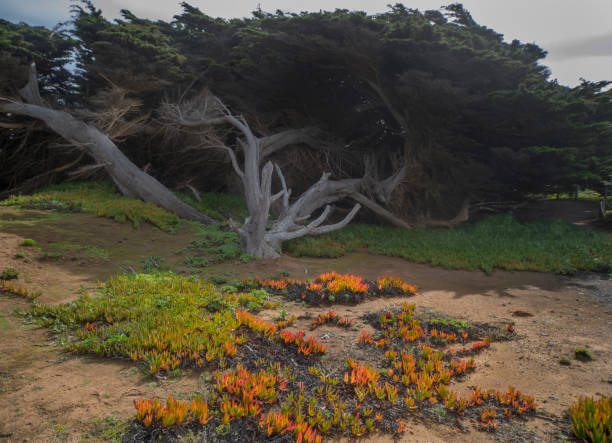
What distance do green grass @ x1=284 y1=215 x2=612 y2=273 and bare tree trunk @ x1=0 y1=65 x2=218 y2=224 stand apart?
5.14 metres

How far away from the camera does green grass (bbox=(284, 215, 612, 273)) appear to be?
999cm

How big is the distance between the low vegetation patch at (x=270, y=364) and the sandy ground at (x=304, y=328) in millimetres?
199

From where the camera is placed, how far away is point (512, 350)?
494 cm

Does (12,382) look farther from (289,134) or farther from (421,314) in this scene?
(289,134)

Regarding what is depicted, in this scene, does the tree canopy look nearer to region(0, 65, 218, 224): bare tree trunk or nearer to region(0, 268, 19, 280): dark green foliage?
region(0, 65, 218, 224): bare tree trunk

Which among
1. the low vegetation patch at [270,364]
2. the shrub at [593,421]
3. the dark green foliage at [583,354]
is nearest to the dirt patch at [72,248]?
the low vegetation patch at [270,364]

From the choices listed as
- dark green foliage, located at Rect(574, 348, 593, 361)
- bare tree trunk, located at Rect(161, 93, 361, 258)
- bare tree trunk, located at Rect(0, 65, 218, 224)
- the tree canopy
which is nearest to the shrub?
dark green foliage, located at Rect(574, 348, 593, 361)

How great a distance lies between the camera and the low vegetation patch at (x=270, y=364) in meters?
3.00

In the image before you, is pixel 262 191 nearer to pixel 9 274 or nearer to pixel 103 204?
pixel 103 204

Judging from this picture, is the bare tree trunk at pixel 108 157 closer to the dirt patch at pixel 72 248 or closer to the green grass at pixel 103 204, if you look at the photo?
the green grass at pixel 103 204

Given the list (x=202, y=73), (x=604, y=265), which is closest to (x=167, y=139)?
(x=202, y=73)

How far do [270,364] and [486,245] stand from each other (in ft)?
35.3

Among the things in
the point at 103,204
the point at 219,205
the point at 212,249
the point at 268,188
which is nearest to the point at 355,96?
the point at 219,205

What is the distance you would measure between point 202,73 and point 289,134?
4.84 metres
